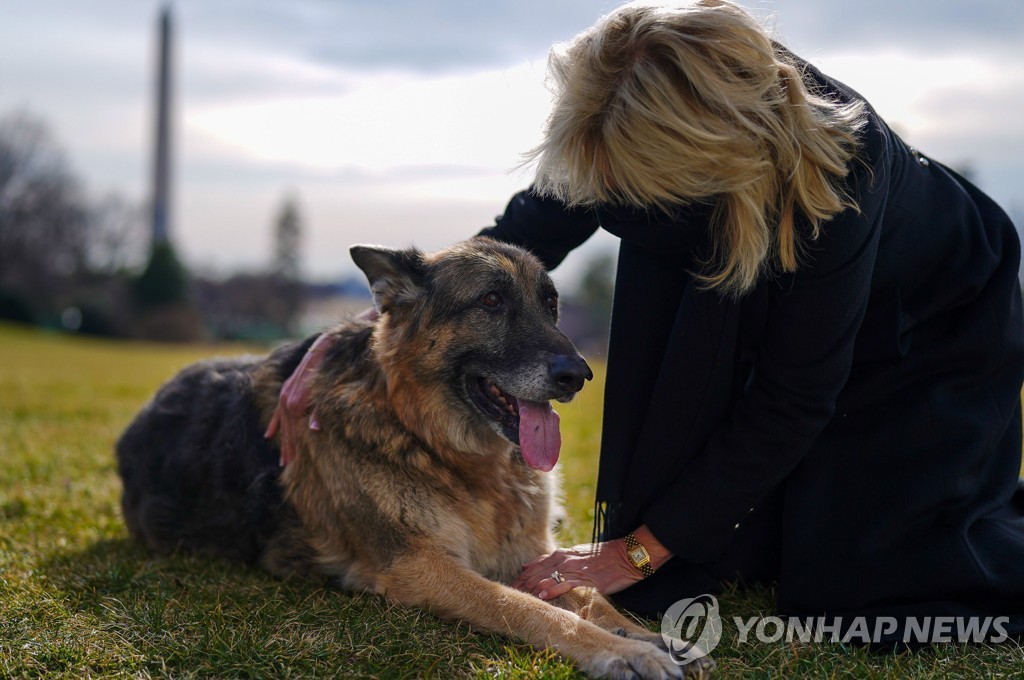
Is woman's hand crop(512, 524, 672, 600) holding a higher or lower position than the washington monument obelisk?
lower

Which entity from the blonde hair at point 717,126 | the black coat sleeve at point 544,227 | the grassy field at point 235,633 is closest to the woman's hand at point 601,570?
the grassy field at point 235,633

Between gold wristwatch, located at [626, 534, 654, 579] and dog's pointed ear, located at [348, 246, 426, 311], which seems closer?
gold wristwatch, located at [626, 534, 654, 579]

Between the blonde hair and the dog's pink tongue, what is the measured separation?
101cm

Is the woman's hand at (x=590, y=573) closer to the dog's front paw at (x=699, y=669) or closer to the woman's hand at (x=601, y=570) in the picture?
the woman's hand at (x=601, y=570)

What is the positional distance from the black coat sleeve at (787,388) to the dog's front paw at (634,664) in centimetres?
66

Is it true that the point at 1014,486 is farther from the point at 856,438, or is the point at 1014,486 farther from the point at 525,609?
the point at 525,609

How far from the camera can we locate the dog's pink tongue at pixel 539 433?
380cm

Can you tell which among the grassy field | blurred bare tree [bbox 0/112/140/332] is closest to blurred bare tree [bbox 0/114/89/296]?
blurred bare tree [bbox 0/112/140/332]

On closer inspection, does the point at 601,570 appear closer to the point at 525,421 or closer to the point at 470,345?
the point at 525,421

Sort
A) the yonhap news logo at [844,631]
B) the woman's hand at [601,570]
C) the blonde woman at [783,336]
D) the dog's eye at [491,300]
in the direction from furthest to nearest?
the dog's eye at [491,300], the woman's hand at [601,570], the yonhap news logo at [844,631], the blonde woman at [783,336]

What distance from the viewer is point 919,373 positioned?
11.9ft

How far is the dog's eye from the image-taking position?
404 centimetres

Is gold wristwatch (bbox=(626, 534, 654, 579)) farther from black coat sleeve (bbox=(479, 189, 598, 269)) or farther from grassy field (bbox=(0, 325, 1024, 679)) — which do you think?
black coat sleeve (bbox=(479, 189, 598, 269))

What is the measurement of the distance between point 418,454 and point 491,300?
80 centimetres
